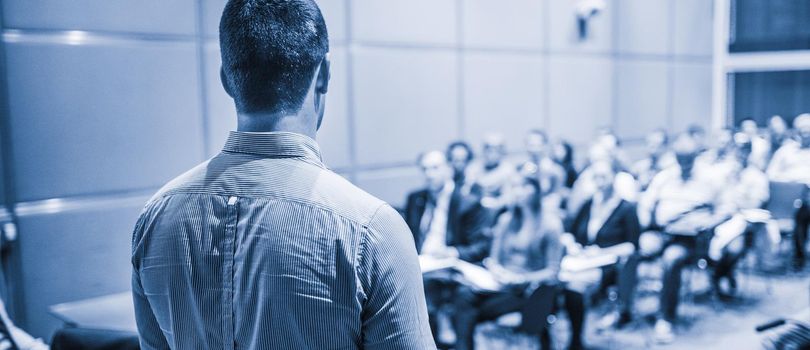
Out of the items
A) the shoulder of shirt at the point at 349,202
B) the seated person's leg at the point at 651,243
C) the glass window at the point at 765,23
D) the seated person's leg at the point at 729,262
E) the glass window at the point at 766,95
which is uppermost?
the glass window at the point at 765,23

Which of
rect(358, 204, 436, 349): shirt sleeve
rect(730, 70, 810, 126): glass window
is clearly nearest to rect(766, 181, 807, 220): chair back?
rect(730, 70, 810, 126): glass window

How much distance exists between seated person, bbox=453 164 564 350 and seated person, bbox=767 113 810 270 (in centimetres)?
388

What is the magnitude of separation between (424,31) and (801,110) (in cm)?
890

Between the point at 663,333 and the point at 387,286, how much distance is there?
4.58 meters

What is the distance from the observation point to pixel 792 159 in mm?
7477

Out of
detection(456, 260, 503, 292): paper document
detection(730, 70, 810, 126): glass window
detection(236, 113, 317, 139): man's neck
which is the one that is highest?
detection(730, 70, 810, 126): glass window

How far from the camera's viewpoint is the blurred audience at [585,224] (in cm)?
418

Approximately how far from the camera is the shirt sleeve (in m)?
0.93

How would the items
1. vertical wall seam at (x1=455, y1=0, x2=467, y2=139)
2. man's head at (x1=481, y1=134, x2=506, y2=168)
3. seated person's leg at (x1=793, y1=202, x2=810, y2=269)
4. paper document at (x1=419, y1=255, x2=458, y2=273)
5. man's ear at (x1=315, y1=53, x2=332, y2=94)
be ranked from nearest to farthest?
man's ear at (x1=315, y1=53, x2=332, y2=94) → paper document at (x1=419, y1=255, x2=458, y2=273) → man's head at (x1=481, y1=134, x2=506, y2=168) → seated person's leg at (x1=793, y1=202, x2=810, y2=269) → vertical wall seam at (x1=455, y1=0, x2=467, y2=139)

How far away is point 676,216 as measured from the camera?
5707mm

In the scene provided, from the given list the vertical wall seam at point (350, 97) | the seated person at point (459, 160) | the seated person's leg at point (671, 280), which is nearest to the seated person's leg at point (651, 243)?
the seated person's leg at point (671, 280)

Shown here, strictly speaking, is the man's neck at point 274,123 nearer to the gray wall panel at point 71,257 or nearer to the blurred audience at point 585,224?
the blurred audience at point 585,224

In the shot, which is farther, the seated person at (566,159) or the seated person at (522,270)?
the seated person at (566,159)

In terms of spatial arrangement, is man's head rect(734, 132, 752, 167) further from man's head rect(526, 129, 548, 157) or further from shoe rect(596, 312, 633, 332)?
shoe rect(596, 312, 633, 332)
